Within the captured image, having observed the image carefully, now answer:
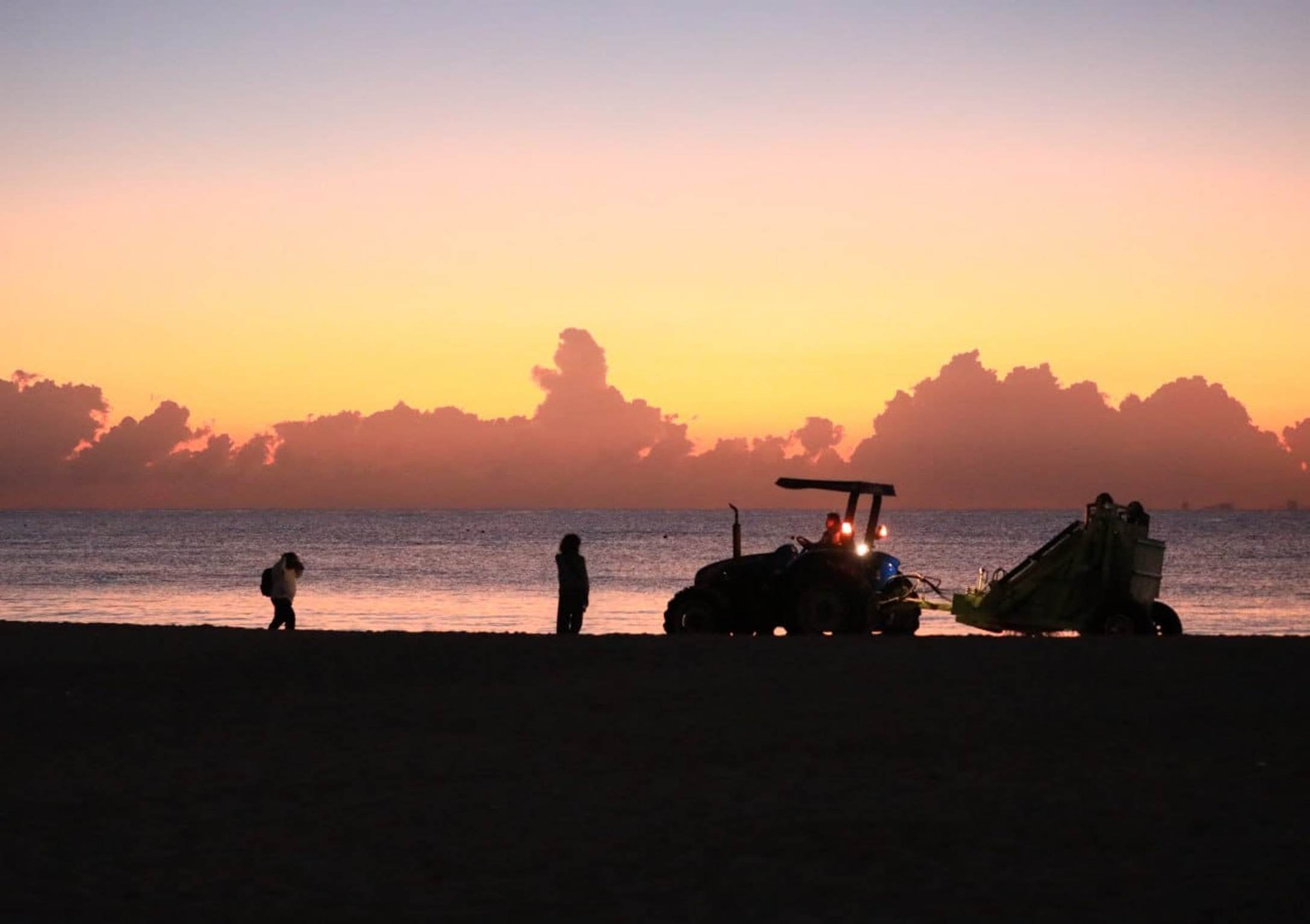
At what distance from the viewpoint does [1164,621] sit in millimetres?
21812

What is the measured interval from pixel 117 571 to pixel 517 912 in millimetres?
77814

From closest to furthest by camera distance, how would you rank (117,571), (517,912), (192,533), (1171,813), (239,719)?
(517,912) < (1171,813) < (239,719) < (117,571) < (192,533)

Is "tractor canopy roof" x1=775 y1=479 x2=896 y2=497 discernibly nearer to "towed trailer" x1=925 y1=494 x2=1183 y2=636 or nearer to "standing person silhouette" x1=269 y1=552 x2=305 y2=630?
"towed trailer" x1=925 y1=494 x2=1183 y2=636

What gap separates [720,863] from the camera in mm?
8016

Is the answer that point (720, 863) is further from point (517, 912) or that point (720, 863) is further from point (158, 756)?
point (158, 756)

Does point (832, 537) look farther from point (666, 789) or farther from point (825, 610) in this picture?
point (666, 789)

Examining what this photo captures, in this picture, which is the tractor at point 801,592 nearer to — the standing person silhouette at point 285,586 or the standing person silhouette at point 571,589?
the standing person silhouette at point 571,589

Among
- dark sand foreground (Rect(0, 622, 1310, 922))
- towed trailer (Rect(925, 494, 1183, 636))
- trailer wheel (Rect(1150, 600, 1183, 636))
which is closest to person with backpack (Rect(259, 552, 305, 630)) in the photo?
dark sand foreground (Rect(0, 622, 1310, 922))

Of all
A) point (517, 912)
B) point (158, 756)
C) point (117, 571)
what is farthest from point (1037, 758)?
point (117, 571)

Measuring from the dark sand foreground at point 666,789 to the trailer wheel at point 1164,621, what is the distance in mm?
3878

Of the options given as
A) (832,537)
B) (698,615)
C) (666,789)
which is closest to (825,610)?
(832,537)

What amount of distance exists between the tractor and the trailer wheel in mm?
3097

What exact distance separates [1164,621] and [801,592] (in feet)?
15.6

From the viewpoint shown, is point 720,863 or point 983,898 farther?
point 720,863
